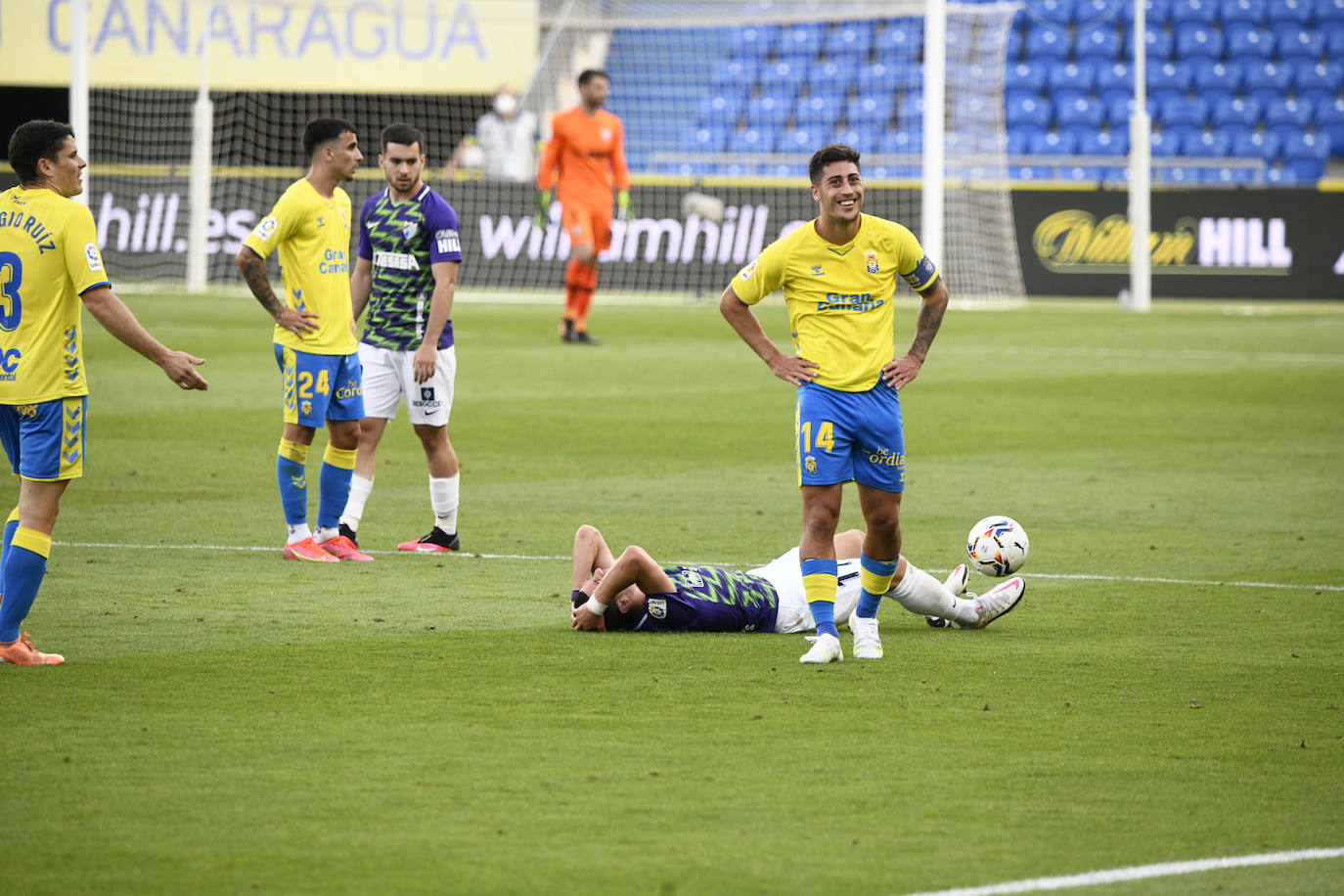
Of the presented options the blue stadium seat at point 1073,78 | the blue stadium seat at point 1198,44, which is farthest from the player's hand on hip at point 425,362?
the blue stadium seat at point 1198,44

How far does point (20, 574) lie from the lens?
6.31 metres

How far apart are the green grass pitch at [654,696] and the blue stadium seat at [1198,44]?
2336 centimetres

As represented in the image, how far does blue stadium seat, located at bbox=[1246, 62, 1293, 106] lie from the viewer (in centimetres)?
3412

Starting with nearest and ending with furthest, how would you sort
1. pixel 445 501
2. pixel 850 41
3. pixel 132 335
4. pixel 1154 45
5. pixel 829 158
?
pixel 132 335 < pixel 829 158 < pixel 445 501 < pixel 850 41 < pixel 1154 45

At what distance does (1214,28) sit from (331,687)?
32.2m

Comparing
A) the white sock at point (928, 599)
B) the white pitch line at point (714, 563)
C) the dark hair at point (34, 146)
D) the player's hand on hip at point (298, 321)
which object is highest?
the dark hair at point (34, 146)

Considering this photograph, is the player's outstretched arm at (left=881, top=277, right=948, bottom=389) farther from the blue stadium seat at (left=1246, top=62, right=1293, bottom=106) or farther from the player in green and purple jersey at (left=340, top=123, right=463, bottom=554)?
the blue stadium seat at (left=1246, top=62, right=1293, bottom=106)

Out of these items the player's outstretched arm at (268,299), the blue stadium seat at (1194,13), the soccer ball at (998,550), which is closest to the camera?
the soccer ball at (998,550)

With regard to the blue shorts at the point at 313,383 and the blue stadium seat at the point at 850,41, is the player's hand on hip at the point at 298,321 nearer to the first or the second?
the blue shorts at the point at 313,383

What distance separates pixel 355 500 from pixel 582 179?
38.9ft

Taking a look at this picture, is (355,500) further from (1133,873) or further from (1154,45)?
(1154,45)

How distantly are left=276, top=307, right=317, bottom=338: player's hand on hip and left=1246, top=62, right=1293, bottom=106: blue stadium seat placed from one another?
28.5 meters

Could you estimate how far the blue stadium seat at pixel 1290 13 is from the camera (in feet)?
115

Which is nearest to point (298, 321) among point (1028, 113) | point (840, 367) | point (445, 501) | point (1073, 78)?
point (445, 501)
